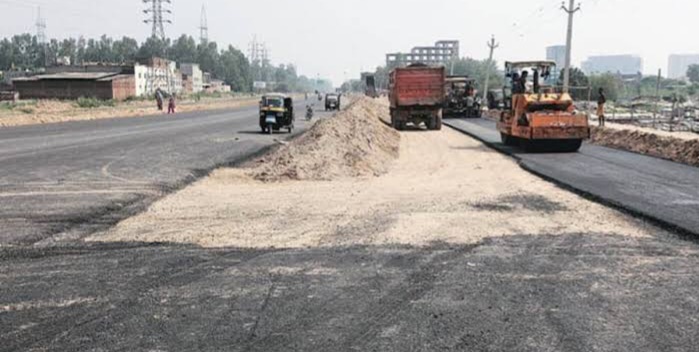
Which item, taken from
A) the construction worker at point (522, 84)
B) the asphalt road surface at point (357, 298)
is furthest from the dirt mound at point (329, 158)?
the asphalt road surface at point (357, 298)

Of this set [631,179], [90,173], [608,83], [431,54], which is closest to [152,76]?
[431,54]

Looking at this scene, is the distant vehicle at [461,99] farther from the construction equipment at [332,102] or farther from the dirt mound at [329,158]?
the dirt mound at [329,158]

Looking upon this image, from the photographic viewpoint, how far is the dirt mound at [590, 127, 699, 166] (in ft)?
61.1

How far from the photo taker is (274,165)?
16.3 metres

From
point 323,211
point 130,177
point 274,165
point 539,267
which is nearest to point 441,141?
point 274,165

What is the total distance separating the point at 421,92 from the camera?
33344 millimetres

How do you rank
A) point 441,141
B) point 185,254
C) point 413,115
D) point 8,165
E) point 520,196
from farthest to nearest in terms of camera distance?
point 413,115 → point 441,141 → point 8,165 → point 520,196 → point 185,254

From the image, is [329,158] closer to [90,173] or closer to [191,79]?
[90,173]

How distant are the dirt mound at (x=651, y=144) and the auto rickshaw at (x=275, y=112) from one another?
1363 centimetres

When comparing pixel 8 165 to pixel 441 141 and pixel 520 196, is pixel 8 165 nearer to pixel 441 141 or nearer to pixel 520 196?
pixel 520 196

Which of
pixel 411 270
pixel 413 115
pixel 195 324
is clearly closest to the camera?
pixel 195 324

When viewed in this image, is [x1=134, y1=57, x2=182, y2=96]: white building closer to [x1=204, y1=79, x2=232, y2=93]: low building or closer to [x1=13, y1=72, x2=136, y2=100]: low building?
[x1=13, y1=72, x2=136, y2=100]: low building

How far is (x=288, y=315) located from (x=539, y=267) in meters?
3.01

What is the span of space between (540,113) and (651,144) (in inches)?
194
